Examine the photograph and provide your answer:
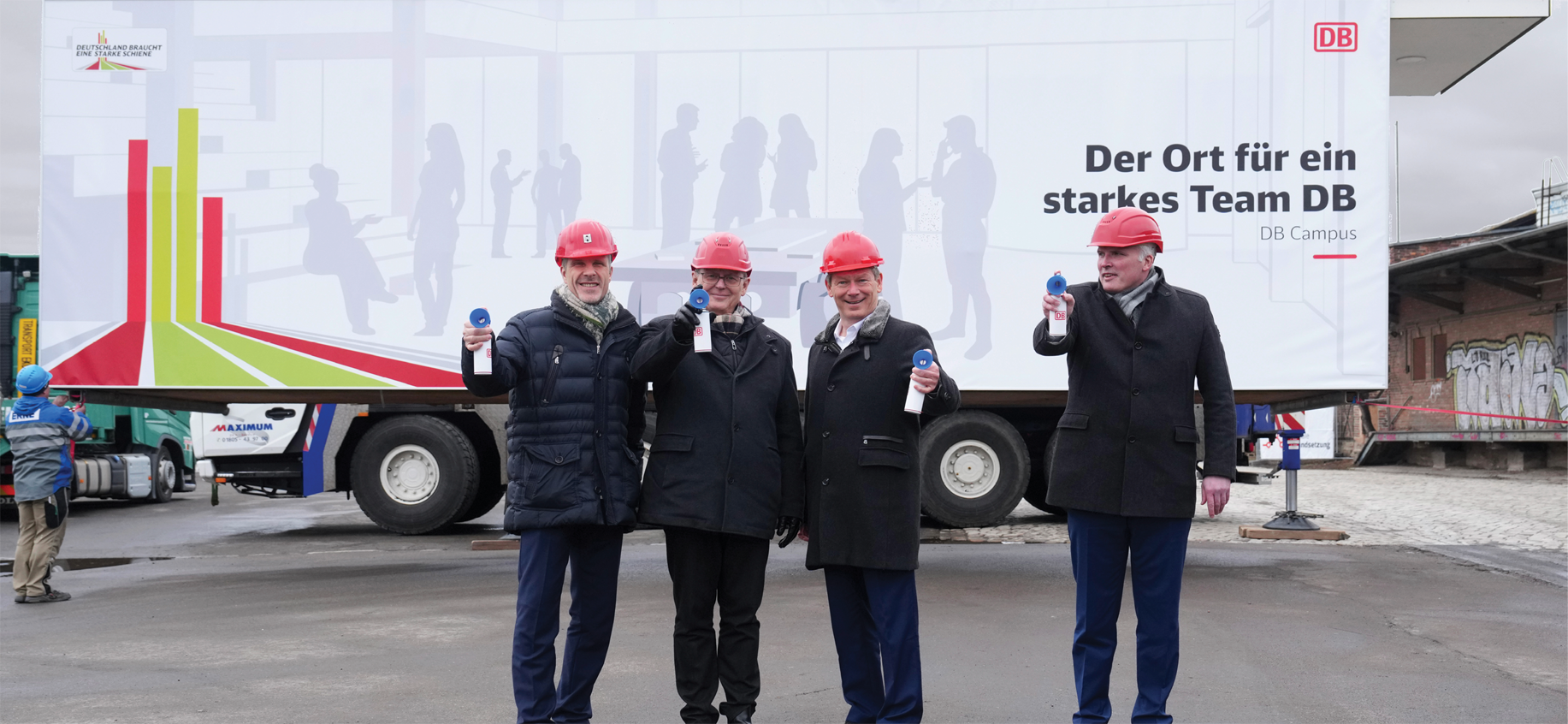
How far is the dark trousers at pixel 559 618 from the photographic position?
417cm

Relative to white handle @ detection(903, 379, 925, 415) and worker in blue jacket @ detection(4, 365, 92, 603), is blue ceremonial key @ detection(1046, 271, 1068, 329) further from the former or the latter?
worker in blue jacket @ detection(4, 365, 92, 603)

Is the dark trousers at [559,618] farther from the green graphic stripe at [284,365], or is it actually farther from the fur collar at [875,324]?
the green graphic stripe at [284,365]

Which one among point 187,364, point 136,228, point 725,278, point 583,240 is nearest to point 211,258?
point 136,228

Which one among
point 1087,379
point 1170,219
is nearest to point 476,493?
point 1170,219

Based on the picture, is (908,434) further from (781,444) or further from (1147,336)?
(1147,336)

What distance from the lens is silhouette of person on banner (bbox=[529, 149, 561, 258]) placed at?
8289 mm

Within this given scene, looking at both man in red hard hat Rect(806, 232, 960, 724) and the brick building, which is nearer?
man in red hard hat Rect(806, 232, 960, 724)

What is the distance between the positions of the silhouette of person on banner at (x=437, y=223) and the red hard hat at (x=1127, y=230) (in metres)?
5.33

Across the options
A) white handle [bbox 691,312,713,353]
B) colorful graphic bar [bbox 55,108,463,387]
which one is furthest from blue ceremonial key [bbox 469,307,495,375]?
colorful graphic bar [bbox 55,108,463,387]

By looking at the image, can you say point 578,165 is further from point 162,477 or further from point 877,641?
point 162,477

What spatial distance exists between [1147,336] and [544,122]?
523 cm

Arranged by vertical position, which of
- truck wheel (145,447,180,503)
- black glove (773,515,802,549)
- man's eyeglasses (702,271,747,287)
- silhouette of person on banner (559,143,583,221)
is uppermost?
A: silhouette of person on banner (559,143,583,221)

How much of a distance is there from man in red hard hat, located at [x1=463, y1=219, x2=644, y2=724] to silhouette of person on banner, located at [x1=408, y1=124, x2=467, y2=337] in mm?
4199

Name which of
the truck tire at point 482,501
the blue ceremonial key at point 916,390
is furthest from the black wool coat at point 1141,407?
the truck tire at point 482,501
